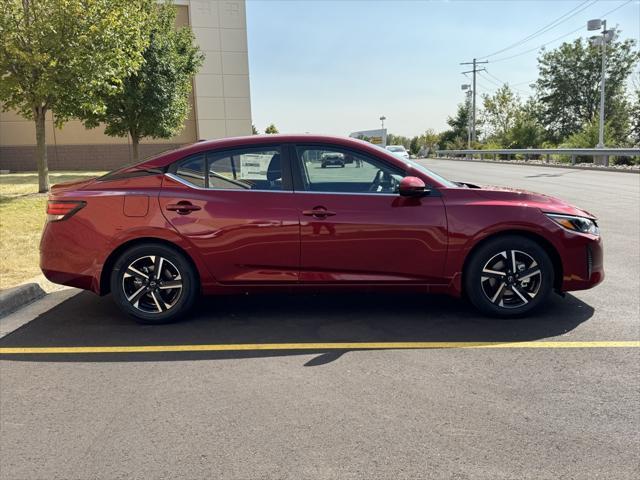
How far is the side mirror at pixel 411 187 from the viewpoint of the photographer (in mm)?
4438

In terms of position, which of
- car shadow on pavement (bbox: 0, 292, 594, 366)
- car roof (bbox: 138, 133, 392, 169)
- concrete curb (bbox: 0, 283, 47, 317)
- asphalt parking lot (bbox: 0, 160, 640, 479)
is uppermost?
car roof (bbox: 138, 133, 392, 169)

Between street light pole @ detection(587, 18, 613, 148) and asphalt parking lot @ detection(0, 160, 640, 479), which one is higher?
street light pole @ detection(587, 18, 613, 148)

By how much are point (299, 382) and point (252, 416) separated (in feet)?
1.68

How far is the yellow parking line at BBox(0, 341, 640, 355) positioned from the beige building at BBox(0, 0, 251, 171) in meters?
27.4

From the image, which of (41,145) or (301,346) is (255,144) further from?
(41,145)

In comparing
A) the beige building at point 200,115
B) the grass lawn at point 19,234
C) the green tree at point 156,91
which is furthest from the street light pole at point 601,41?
the grass lawn at point 19,234

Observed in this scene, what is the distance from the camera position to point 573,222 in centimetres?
466

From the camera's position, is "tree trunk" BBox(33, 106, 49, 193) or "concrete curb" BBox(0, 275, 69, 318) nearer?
"concrete curb" BBox(0, 275, 69, 318)

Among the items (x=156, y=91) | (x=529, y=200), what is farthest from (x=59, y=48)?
(x=529, y=200)

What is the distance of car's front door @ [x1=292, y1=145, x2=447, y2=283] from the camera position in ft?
14.9

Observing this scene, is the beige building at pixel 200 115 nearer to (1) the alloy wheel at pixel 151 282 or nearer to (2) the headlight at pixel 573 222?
(1) the alloy wheel at pixel 151 282

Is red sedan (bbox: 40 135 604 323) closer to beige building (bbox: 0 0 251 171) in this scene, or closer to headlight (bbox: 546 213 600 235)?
headlight (bbox: 546 213 600 235)

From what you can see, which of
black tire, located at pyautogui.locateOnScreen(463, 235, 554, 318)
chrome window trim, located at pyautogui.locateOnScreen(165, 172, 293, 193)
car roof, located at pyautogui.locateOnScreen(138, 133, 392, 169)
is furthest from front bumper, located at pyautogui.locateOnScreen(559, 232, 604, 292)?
chrome window trim, located at pyautogui.locateOnScreen(165, 172, 293, 193)

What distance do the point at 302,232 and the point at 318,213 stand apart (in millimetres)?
209
